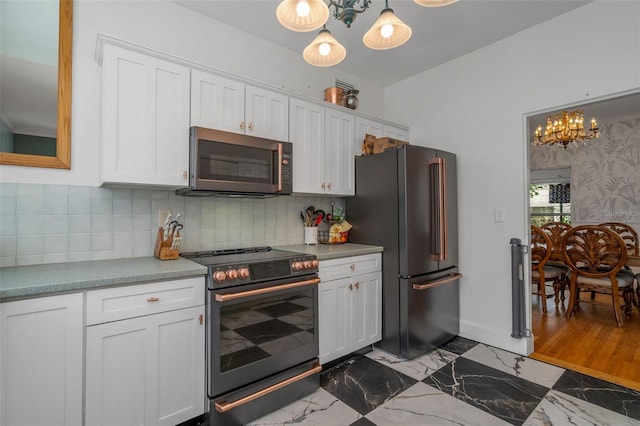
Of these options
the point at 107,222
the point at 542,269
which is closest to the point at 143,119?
the point at 107,222

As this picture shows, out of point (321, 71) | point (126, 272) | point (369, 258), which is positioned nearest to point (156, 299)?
point (126, 272)

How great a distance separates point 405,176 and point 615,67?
1661 millimetres

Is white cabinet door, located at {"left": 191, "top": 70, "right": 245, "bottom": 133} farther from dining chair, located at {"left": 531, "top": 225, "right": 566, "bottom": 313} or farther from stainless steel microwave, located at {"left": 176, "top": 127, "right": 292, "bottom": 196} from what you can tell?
dining chair, located at {"left": 531, "top": 225, "right": 566, "bottom": 313}

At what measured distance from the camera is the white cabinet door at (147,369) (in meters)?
1.51

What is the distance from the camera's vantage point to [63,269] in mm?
1722

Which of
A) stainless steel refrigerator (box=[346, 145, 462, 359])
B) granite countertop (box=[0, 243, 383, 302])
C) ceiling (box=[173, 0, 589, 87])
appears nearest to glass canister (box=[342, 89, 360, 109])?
ceiling (box=[173, 0, 589, 87])

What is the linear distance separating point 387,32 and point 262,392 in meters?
2.13

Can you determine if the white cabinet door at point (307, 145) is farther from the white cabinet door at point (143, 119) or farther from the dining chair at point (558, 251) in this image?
the dining chair at point (558, 251)

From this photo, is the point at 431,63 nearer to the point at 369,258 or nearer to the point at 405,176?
the point at 405,176

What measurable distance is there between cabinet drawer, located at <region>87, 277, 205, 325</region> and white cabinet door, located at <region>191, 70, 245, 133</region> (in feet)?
3.45

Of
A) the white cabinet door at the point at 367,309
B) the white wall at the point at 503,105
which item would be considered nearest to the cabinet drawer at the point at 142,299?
the white cabinet door at the point at 367,309

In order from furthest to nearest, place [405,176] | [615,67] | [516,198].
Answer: [516,198] < [405,176] < [615,67]

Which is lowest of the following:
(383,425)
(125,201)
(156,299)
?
(383,425)

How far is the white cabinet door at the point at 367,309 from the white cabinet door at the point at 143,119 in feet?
5.19
